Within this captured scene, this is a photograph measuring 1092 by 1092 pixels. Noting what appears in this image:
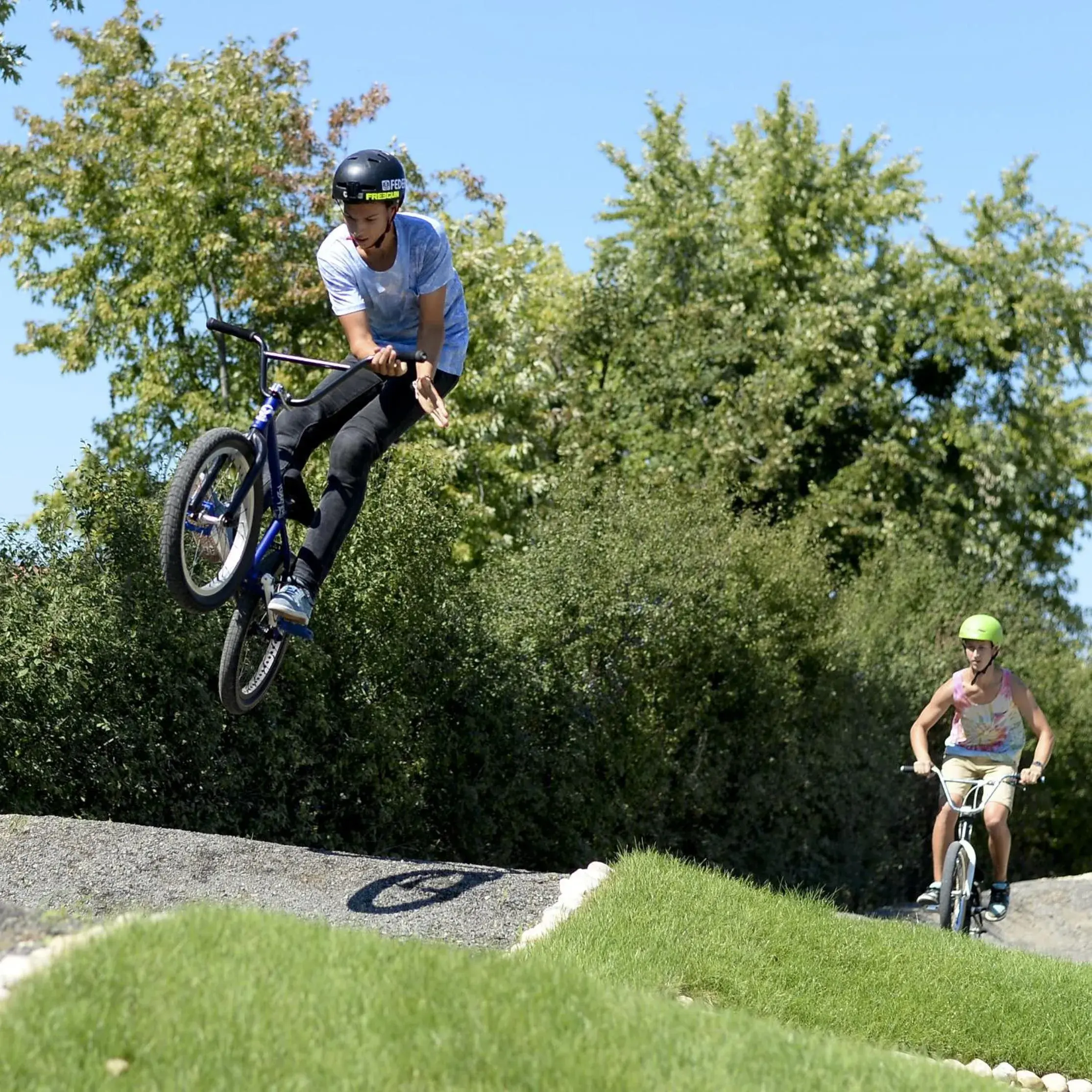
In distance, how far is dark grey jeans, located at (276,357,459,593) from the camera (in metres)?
7.88

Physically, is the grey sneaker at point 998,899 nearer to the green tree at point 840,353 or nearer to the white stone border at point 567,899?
the white stone border at point 567,899

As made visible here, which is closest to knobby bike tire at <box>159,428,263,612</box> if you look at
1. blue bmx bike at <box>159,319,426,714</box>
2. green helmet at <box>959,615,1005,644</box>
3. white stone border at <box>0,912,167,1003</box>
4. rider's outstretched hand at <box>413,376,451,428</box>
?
blue bmx bike at <box>159,319,426,714</box>

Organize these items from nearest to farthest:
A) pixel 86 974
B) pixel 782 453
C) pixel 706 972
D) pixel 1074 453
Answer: pixel 86 974, pixel 706 972, pixel 782 453, pixel 1074 453

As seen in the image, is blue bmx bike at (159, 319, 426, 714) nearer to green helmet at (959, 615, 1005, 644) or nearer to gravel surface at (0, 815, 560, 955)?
gravel surface at (0, 815, 560, 955)

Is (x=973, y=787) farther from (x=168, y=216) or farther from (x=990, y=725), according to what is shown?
(x=168, y=216)

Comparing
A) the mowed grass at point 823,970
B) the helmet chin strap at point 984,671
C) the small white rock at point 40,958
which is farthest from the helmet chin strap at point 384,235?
the helmet chin strap at point 984,671

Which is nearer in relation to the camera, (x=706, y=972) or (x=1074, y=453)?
(x=706, y=972)

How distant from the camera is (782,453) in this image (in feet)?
99.5

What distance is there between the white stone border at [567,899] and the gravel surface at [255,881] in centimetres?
8

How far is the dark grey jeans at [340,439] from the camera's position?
7875 mm

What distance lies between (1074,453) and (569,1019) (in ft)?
100

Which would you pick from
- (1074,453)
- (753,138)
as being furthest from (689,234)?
(1074,453)

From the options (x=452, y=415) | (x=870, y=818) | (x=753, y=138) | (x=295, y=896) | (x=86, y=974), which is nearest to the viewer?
(x=86, y=974)

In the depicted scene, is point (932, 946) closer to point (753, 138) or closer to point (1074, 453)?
point (1074, 453)
